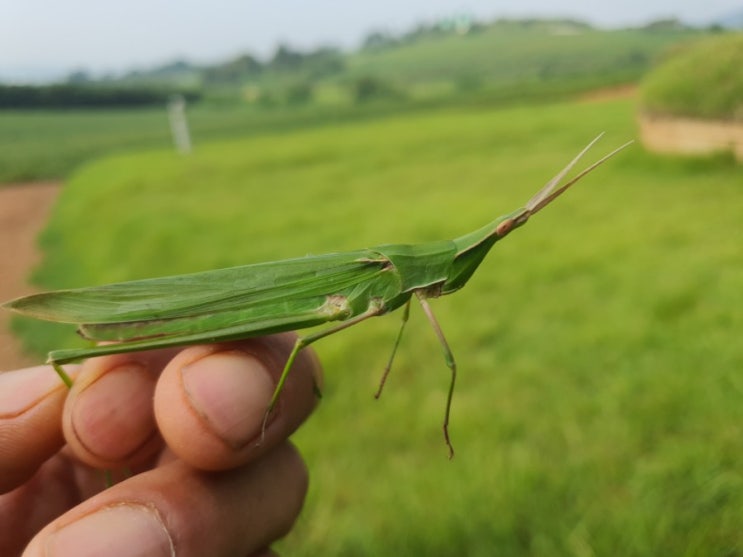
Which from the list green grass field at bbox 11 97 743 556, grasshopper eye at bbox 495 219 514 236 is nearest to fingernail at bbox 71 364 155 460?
grasshopper eye at bbox 495 219 514 236

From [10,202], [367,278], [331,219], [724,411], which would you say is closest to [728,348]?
[724,411]

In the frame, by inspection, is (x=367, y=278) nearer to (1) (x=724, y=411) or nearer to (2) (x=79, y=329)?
(2) (x=79, y=329)

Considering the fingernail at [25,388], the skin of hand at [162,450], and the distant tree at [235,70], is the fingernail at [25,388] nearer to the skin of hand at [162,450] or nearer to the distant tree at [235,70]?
the skin of hand at [162,450]

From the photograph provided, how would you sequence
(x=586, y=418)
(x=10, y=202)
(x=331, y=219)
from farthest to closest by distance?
(x=10, y=202)
(x=331, y=219)
(x=586, y=418)

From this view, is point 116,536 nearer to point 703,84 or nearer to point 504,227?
point 504,227

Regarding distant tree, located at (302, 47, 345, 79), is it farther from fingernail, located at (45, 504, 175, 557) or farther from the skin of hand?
fingernail, located at (45, 504, 175, 557)

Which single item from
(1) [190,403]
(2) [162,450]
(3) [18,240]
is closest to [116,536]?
(1) [190,403]
